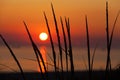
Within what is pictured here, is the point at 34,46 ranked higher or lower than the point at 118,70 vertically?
lower

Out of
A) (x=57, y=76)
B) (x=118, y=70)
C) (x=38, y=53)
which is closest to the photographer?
(x=38, y=53)

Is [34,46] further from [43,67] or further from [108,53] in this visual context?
[108,53]

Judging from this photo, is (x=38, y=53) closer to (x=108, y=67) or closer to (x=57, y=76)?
(x=57, y=76)

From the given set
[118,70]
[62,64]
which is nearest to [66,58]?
[62,64]

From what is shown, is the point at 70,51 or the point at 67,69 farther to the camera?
the point at 67,69

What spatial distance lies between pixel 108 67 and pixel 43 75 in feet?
1.90

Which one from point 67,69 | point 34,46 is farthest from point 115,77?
point 34,46

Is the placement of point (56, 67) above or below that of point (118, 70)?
below

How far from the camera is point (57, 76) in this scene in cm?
337

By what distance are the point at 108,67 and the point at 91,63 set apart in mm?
Result: 177

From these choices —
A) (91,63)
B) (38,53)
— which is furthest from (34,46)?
(91,63)

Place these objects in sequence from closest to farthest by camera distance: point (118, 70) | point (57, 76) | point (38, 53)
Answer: point (38, 53), point (57, 76), point (118, 70)

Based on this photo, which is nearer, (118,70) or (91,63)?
(91,63)

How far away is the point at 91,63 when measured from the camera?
3.39 meters
